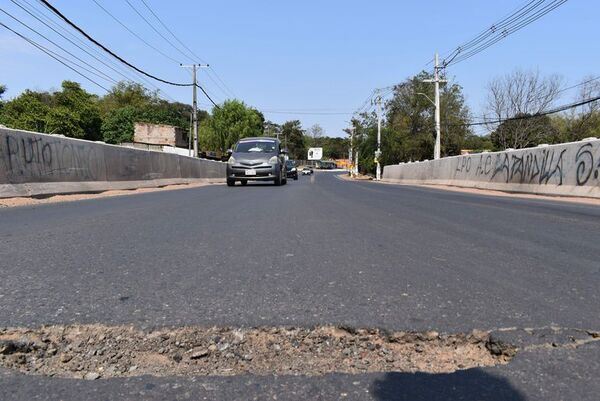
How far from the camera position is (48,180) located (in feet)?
38.7

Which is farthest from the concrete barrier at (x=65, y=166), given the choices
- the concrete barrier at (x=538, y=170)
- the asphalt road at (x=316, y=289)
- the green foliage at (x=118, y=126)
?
the green foliage at (x=118, y=126)

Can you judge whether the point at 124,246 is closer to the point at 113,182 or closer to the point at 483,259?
the point at 483,259

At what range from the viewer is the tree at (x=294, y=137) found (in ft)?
508

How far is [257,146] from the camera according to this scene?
20.3 metres

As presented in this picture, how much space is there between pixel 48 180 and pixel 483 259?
10.5 metres

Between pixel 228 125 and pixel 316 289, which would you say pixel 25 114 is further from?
pixel 316 289

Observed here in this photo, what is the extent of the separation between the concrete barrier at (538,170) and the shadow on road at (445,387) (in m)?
13.3

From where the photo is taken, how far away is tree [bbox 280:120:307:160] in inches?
6093

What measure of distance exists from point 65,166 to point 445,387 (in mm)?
12334

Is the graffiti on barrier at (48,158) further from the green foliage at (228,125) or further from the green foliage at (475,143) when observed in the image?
the green foliage at (475,143)

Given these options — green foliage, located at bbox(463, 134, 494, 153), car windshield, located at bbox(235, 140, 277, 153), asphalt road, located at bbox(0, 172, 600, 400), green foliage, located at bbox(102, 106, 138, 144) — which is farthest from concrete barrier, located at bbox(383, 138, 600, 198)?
green foliage, located at bbox(102, 106, 138, 144)

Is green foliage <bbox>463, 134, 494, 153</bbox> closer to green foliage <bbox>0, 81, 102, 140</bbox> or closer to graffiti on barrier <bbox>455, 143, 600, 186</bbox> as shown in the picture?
green foliage <bbox>0, 81, 102, 140</bbox>

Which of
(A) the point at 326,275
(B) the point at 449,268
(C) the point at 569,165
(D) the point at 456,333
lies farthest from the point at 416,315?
(C) the point at 569,165

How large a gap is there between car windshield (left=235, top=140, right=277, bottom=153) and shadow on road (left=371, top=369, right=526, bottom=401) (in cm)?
1797
